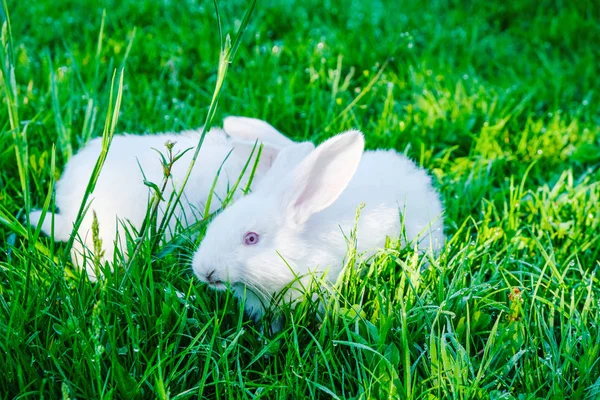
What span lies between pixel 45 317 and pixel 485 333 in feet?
4.26

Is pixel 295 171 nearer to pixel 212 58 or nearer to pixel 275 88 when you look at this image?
pixel 275 88

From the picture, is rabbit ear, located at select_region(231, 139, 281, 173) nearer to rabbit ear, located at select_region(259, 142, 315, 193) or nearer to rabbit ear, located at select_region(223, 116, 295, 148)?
rabbit ear, located at select_region(223, 116, 295, 148)

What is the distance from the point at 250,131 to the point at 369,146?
80cm

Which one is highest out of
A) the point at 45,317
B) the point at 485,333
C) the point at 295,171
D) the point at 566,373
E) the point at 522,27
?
the point at 522,27

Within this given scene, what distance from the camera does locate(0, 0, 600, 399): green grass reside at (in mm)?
1974

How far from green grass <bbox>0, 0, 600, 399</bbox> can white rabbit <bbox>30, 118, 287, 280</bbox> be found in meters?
0.18

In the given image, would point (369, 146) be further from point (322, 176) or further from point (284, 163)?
point (322, 176)

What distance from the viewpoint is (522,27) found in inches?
211

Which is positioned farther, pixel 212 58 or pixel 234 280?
pixel 212 58

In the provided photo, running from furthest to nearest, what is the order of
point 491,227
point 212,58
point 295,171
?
1. point 212,58
2. point 491,227
3. point 295,171

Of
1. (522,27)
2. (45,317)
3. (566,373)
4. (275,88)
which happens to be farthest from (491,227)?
(522,27)

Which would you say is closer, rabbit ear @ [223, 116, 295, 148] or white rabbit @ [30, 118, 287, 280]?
white rabbit @ [30, 118, 287, 280]

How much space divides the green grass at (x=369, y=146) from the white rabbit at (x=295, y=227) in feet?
0.31

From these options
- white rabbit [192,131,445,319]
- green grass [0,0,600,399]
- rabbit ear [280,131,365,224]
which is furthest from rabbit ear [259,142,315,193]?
green grass [0,0,600,399]
